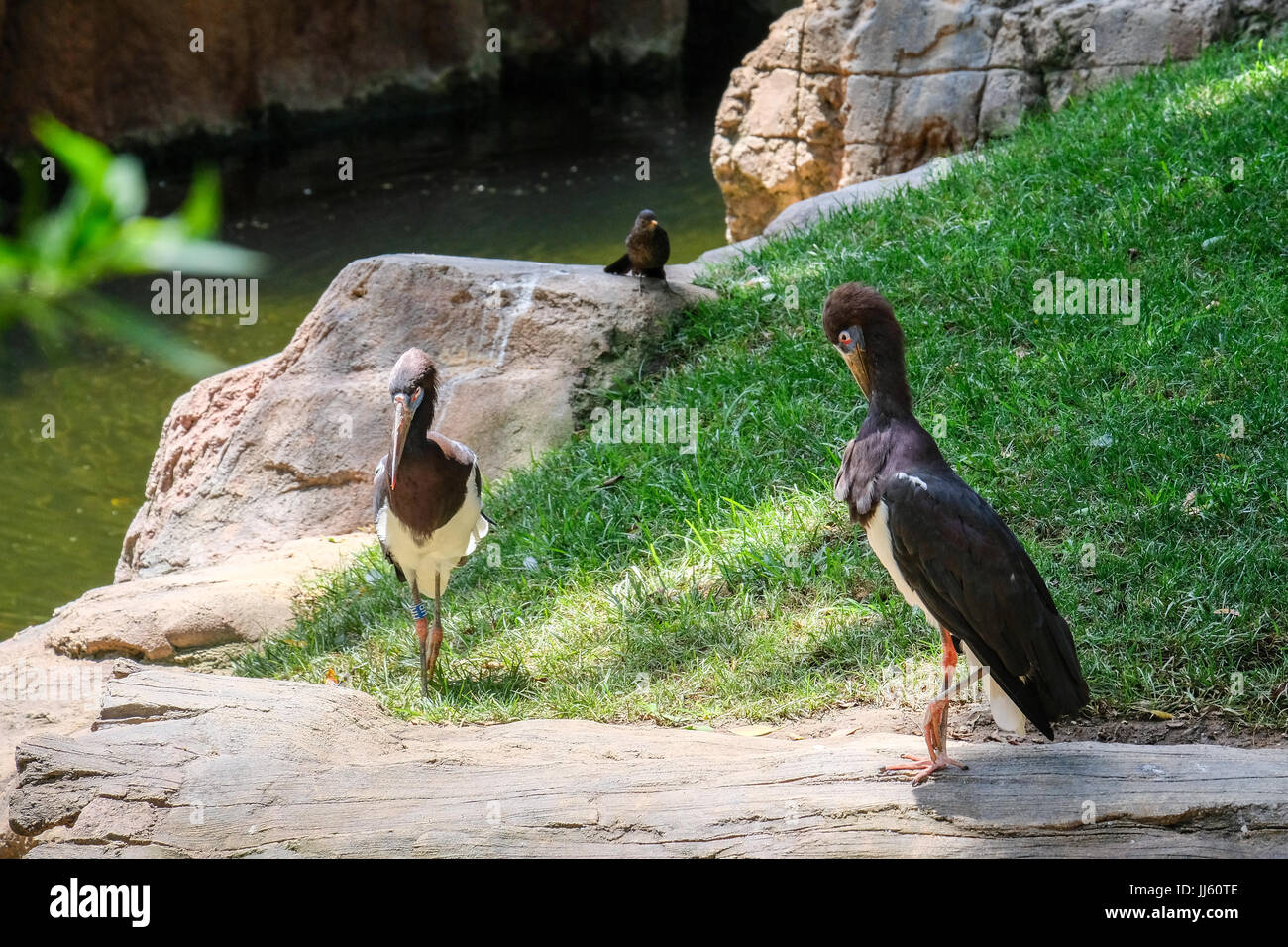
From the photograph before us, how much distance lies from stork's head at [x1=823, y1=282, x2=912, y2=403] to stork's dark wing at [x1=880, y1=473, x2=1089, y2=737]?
0.36 metres

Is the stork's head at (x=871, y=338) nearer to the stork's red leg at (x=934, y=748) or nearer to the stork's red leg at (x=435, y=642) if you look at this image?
the stork's red leg at (x=934, y=748)

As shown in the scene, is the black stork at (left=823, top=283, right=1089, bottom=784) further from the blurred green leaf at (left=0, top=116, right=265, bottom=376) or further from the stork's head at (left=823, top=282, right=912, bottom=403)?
the blurred green leaf at (left=0, top=116, right=265, bottom=376)

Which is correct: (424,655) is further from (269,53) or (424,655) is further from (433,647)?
(269,53)

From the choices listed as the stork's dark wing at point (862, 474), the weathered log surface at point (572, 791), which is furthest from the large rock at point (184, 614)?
the stork's dark wing at point (862, 474)

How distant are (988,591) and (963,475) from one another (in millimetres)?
1936

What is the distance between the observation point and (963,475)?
498 centimetres

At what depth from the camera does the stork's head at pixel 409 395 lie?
442cm

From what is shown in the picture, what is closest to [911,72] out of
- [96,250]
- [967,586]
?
[967,586]

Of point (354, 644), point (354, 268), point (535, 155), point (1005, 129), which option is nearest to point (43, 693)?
point (354, 644)

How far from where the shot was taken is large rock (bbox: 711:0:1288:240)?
344 inches

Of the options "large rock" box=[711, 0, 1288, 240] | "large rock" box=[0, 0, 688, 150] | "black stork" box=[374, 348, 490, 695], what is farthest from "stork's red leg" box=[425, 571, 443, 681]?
"large rock" box=[0, 0, 688, 150]

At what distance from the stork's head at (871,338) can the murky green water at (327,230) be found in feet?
21.3

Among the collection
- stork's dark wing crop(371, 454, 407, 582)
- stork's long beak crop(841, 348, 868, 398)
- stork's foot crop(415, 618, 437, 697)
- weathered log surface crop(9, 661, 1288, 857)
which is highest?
stork's long beak crop(841, 348, 868, 398)

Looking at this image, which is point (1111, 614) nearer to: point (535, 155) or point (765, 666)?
point (765, 666)
